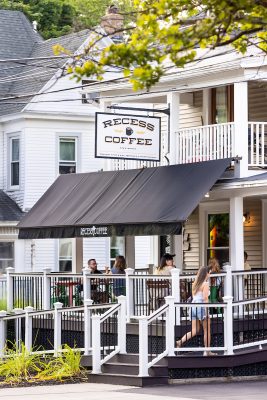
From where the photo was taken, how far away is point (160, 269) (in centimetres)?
2805

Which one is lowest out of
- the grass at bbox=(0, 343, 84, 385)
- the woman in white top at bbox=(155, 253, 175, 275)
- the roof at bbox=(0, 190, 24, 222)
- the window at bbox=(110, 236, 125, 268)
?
the grass at bbox=(0, 343, 84, 385)

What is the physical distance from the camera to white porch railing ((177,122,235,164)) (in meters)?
29.1

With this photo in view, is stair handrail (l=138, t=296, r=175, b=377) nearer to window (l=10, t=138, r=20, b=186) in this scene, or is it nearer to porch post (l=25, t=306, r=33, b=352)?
porch post (l=25, t=306, r=33, b=352)

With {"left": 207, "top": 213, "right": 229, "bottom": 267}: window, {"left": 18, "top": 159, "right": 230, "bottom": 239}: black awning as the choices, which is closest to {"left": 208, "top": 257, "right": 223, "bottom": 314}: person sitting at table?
{"left": 18, "top": 159, "right": 230, "bottom": 239}: black awning

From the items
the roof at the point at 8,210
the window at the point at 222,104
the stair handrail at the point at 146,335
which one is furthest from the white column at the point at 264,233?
the roof at the point at 8,210

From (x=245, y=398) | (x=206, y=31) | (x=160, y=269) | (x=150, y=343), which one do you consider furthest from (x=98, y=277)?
(x=206, y=31)

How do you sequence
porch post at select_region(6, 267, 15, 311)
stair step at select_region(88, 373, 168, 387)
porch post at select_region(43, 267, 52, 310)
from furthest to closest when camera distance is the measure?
porch post at select_region(6, 267, 15, 311), porch post at select_region(43, 267, 52, 310), stair step at select_region(88, 373, 168, 387)

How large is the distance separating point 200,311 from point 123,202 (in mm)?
5658

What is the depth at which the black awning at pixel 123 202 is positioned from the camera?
91.3 feet

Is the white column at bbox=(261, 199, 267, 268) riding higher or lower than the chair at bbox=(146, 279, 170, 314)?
higher

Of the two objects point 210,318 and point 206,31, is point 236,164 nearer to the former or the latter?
point 210,318

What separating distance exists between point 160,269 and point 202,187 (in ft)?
6.85

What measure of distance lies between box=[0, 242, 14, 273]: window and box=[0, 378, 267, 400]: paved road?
61.6 ft

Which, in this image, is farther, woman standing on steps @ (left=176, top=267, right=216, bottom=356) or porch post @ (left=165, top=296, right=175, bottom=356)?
woman standing on steps @ (left=176, top=267, right=216, bottom=356)
